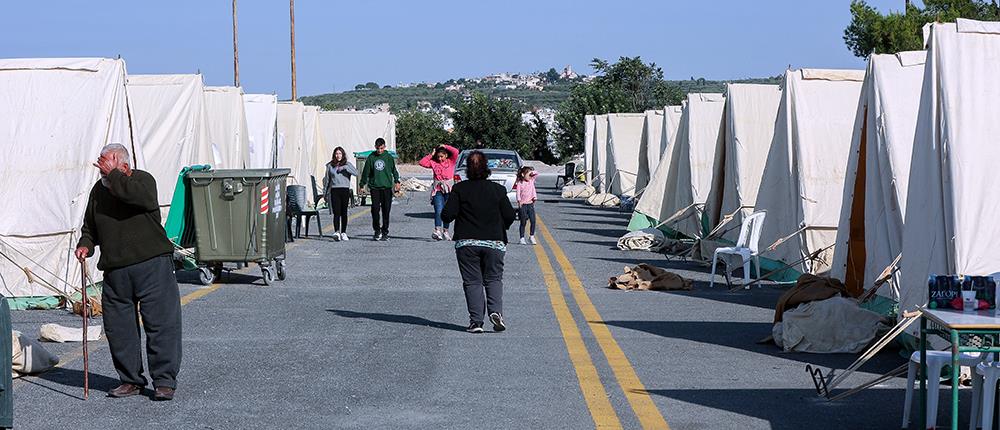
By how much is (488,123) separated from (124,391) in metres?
67.8

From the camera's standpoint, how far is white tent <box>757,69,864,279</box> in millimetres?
16250

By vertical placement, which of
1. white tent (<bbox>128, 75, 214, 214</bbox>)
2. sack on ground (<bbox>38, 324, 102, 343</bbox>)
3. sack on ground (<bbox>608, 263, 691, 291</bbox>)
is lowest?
sack on ground (<bbox>608, 263, 691, 291</bbox>)

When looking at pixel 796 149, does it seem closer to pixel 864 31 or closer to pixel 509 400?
pixel 509 400

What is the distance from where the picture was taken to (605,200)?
127ft

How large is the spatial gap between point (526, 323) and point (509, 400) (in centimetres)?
378

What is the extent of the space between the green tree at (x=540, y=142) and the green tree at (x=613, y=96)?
2.26 meters

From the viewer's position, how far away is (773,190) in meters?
17.3

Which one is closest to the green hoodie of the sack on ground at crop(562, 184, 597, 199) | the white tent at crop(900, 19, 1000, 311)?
the white tent at crop(900, 19, 1000, 311)

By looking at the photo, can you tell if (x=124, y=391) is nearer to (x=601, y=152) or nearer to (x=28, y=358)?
Result: (x=28, y=358)

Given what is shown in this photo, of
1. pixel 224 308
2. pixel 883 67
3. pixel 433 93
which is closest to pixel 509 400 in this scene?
pixel 224 308

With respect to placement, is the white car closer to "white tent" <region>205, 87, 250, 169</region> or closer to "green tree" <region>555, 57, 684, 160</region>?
"white tent" <region>205, 87, 250, 169</region>

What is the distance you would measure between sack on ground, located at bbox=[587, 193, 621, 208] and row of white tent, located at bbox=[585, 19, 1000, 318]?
42.7 feet

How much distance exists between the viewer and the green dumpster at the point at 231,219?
607 inches

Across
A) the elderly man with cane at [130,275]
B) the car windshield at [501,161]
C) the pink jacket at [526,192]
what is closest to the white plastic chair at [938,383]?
the elderly man with cane at [130,275]
